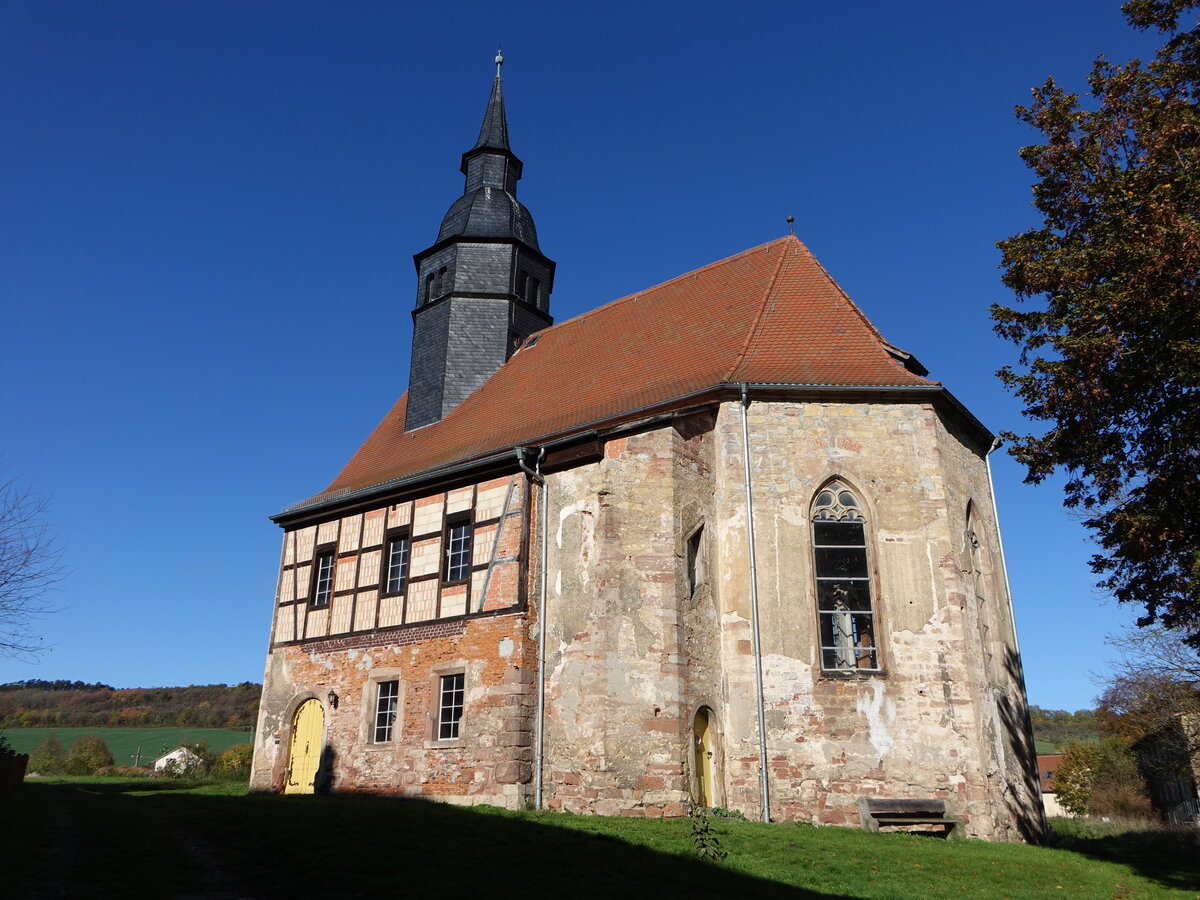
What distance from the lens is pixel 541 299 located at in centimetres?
2281

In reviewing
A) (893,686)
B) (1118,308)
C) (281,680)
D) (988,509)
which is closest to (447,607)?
(281,680)

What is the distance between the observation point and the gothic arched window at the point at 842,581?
1306 cm

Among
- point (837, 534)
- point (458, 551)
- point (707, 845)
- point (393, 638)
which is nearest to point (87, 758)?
point (393, 638)

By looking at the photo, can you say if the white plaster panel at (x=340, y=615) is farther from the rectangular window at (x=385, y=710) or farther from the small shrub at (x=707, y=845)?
the small shrub at (x=707, y=845)

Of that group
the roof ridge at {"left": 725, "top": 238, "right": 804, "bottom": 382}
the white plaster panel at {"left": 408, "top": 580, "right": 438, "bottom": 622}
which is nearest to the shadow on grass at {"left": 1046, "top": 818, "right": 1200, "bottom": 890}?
the roof ridge at {"left": 725, "top": 238, "right": 804, "bottom": 382}

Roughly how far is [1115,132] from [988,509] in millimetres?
7216

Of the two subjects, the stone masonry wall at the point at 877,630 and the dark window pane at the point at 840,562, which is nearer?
the stone masonry wall at the point at 877,630

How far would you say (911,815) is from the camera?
11797mm

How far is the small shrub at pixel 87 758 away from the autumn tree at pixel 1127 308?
→ 32.6 meters

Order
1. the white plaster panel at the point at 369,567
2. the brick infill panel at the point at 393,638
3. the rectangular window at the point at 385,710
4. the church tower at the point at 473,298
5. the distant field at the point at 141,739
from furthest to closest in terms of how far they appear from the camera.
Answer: the distant field at the point at 141,739, the church tower at the point at 473,298, the white plaster panel at the point at 369,567, the rectangular window at the point at 385,710, the brick infill panel at the point at 393,638

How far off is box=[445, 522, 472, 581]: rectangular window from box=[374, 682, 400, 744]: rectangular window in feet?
6.86

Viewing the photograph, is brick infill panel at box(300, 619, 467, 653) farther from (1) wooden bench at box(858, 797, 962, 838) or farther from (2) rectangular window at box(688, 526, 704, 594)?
(1) wooden bench at box(858, 797, 962, 838)

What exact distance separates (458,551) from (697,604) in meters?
4.55

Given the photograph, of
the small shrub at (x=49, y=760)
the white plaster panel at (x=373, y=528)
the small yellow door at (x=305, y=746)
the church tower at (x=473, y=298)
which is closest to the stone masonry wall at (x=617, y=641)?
the white plaster panel at (x=373, y=528)
